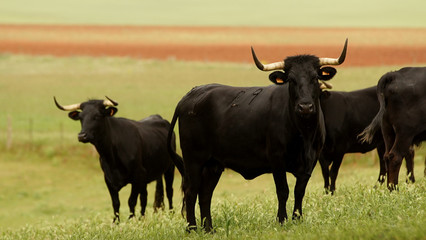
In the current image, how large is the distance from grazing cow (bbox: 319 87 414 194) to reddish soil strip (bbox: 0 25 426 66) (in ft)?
136

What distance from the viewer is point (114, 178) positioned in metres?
14.5

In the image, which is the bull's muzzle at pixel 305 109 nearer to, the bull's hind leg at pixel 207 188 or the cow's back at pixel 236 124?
the cow's back at pixel 236 124

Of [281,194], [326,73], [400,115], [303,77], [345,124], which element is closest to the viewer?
[303,77]

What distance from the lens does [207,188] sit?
32.9 ft

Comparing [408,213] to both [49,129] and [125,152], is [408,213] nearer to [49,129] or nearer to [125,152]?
[125,152]

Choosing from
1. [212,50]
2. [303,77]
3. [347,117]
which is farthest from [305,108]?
[212,50]

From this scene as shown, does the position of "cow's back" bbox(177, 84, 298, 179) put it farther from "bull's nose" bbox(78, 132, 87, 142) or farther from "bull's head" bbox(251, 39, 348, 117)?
"bull's nose" bbox(78, 132, 87, 142)

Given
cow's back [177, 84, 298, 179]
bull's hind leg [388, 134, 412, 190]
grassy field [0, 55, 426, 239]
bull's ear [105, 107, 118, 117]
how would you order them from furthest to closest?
bull's ear [105, 107, 118, 117], bull's hind leg [388, 134, 412, 190], cow's back [177, 84, 298, 179], grassy field [0, 55, 426, 239]

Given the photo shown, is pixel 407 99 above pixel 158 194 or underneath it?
above

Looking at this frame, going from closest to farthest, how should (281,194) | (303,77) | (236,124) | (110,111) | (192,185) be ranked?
1. (303,77)
2. (281,194)
3. (236,124)
4. (192,185)
5. (110,111)

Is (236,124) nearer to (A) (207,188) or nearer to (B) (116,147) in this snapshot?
(A) (207,188)

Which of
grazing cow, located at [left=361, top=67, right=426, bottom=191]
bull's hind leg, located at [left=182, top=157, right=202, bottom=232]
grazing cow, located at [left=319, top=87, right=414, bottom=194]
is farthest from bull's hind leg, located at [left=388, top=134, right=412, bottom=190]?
bull's hind leg, located at [left=182, top=157, right=202, bottom=232]

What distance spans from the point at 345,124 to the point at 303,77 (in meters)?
6.87

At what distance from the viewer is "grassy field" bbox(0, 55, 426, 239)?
857 cm
